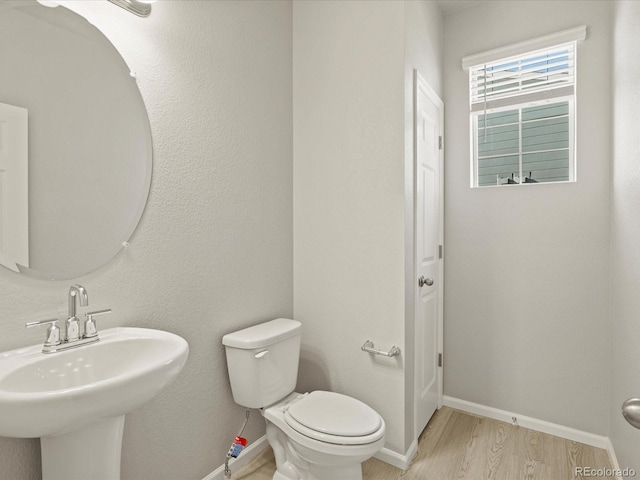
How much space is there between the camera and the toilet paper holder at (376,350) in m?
1.88

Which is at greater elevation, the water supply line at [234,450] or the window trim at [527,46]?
the window trim at [527,46]

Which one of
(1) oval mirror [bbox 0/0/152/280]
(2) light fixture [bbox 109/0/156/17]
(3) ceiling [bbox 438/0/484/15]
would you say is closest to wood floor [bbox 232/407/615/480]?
(1) oval mirror [bbox 0/0/152/280]

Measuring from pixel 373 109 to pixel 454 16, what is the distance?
1178 millimetres

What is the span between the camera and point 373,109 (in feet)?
6.45

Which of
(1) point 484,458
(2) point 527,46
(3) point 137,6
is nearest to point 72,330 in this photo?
(3) point 137,6

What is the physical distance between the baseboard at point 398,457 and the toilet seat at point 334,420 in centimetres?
45

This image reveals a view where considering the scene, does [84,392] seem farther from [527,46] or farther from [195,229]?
[527,46]

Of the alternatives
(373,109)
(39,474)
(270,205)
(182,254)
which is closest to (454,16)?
(373,109)

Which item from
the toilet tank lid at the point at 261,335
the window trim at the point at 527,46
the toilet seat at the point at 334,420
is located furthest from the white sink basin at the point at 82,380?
the window trim at the point at 527,46

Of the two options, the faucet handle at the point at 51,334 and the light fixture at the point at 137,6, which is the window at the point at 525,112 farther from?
the faucet handle at the point at 51,334

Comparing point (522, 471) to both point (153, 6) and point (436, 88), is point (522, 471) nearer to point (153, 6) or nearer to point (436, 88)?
point (436, 88)

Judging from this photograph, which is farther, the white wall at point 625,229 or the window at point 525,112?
the window at point 525,112

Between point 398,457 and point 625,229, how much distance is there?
61.5 inches

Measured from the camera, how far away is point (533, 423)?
2248mm
